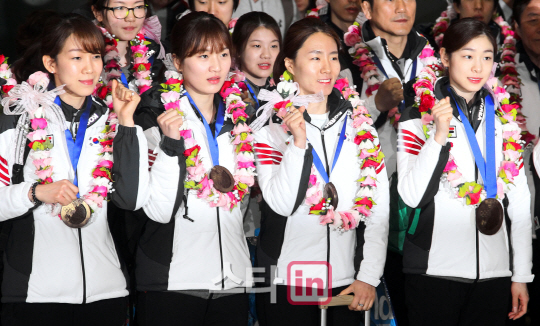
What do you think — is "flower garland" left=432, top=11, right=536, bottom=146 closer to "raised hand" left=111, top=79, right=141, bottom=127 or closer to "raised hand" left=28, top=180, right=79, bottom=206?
"raised hand" left=111, top=79, right=141, bottom=127

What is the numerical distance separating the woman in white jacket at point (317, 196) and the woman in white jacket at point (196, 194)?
156 millimetres

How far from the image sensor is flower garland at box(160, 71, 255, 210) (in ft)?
10.5

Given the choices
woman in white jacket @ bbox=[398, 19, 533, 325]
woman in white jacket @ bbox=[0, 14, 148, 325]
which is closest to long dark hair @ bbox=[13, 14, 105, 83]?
woman in white jacket @ bbox=[0, 14, 148, 325]

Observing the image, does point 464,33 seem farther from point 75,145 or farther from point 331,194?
point 75,145

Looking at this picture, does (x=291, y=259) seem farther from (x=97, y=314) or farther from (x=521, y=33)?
(x=521, y=33)

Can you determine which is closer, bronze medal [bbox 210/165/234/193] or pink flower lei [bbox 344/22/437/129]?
bronze medal [bbox 210/165/234/193]

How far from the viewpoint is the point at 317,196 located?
3.26m

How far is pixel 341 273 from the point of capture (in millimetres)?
3254

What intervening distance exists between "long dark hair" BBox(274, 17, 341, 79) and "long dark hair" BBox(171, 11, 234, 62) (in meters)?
0.34

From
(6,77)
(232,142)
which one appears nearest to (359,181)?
(232,142)

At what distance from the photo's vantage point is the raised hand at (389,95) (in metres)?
4.02

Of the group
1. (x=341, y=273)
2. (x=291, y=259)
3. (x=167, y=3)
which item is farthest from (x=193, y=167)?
(x=167, y=3)

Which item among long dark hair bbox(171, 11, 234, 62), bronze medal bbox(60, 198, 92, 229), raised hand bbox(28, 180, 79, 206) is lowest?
bronze medal bbox(60, 198, 92, 229)

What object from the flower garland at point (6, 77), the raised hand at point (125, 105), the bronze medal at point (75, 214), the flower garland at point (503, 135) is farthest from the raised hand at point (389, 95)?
the flower garland at point (6, 77)
